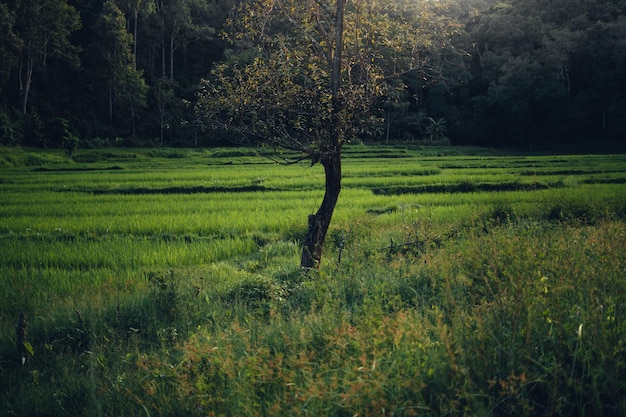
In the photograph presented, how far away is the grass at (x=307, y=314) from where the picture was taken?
2.99 m

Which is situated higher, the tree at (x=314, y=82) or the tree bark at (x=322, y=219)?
the tree at (x=314, y=82)

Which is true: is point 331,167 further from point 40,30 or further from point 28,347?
point 40,30

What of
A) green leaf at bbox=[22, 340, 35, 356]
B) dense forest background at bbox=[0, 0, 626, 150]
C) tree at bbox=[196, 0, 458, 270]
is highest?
dense forest background at bbox=[0, 0, 626, 150]

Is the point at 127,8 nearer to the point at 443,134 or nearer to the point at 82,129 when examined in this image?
the point at 82,129

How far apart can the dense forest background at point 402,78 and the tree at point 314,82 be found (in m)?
34.2

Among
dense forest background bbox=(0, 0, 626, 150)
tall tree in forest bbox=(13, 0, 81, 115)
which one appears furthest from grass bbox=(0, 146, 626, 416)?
tall tree in forest bbox=(13, 0, 81, 115)

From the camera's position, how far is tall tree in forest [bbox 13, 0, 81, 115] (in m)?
39.7

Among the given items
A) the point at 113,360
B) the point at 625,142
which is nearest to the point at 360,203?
the point at 113,360

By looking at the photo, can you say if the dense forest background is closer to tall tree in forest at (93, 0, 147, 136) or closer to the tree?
tall tree in forest at (93, 0, 147, 136)

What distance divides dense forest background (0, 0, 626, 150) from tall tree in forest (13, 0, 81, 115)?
96mm

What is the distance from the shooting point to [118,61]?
145ft

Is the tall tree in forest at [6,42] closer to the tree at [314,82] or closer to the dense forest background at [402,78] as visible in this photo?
the dense forest background at [402,78]

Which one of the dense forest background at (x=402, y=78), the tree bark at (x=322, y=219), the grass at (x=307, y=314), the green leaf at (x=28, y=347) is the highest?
the dense forest background at (x=402, y=78)

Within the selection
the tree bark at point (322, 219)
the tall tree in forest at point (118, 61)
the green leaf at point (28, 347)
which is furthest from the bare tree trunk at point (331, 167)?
the tall tree in forest at point (118, 61)
